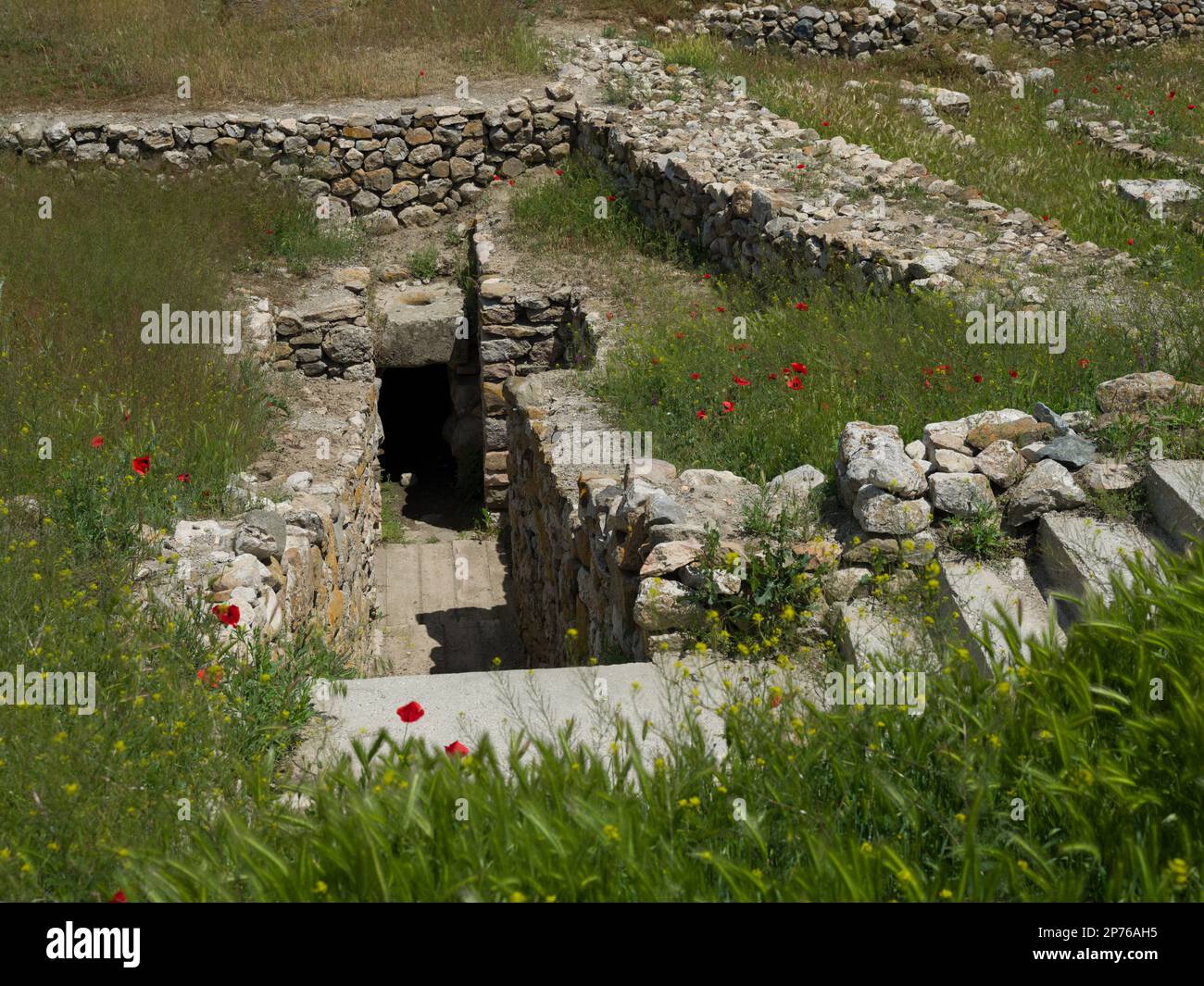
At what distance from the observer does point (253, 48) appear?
14344 mm

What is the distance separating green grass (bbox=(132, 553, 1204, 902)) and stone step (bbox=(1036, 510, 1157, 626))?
34.6 inches

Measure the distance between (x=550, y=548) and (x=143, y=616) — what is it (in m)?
4.11

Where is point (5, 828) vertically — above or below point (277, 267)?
below

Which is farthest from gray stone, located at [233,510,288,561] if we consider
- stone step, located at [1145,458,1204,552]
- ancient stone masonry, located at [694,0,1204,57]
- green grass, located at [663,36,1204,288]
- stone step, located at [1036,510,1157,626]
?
ancient stone masonry, located at [694,0,1204,57]

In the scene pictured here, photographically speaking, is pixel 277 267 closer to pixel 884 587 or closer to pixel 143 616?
pixel 143 616

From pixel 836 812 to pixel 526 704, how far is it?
1563mm

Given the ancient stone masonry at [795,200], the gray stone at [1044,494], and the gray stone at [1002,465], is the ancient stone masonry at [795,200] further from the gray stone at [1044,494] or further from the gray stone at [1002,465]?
the gray stone at [1044,494]

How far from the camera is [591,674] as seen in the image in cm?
475

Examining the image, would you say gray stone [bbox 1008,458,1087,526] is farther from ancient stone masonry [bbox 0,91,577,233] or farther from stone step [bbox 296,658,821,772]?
ancient stone masonry [bbox 0,91,577,233]

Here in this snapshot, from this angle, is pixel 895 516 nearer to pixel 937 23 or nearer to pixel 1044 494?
pixel 1044 494

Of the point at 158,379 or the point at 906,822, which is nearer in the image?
the point at 906,822

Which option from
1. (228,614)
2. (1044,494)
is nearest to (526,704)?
(228,614)

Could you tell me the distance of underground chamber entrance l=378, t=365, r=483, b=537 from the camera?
12688 mm
